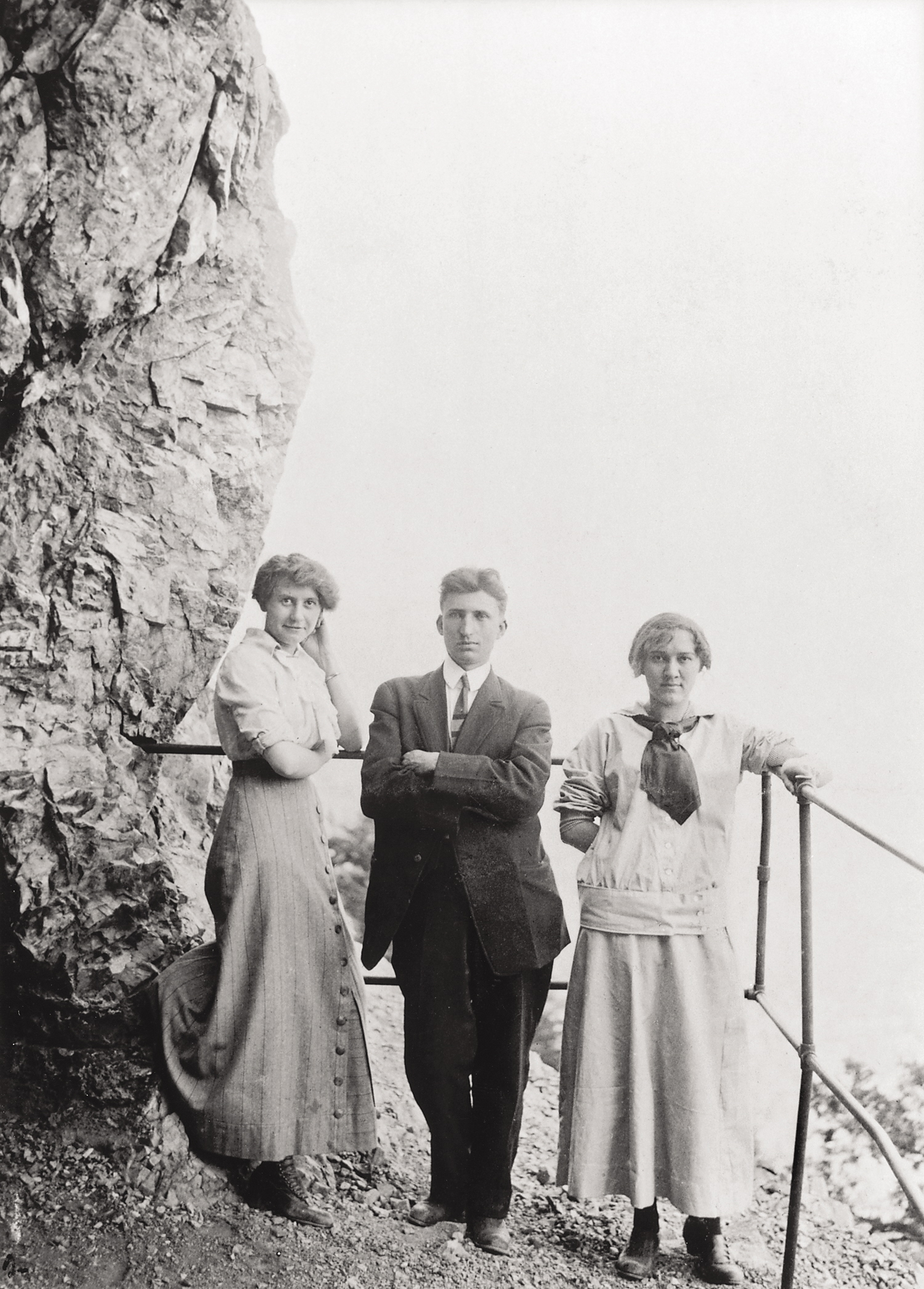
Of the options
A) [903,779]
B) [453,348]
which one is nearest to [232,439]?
[453,348]

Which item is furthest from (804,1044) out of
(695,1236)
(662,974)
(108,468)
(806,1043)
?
(108,468)

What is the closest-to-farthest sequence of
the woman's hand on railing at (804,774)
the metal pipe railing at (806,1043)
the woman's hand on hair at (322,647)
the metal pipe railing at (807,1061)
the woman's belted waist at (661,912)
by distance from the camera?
1. the metal pipe railing at (807,1061)
2. the metal pipe railing at (806,1043)
3. the woman's hand on railing at (804,774)
4. the woman's belted waist at (661,912)
5. the woman's hand on hair at (322,647)

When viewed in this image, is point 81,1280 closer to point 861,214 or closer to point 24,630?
point 24,630

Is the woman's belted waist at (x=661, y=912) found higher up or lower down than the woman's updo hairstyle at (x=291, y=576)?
lower down

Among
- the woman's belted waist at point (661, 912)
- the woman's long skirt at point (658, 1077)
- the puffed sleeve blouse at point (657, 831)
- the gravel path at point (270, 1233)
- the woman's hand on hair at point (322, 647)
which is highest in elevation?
the woman's hand on hair at point (322, 647)

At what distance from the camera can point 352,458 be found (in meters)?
8.02

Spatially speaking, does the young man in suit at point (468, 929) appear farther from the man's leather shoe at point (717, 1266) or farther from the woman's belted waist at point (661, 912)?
the man's leather shoe at point (717, 1266)

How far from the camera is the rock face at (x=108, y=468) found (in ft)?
8.11

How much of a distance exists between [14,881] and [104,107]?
2067 mm

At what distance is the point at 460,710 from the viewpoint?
98.7 inches

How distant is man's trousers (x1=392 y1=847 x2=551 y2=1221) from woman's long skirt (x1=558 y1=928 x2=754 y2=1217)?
0.14 meters

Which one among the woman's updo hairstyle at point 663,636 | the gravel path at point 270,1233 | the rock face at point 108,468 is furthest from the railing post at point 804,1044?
the rock face at point 108,468

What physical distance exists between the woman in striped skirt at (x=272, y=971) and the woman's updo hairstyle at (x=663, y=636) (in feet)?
2.71

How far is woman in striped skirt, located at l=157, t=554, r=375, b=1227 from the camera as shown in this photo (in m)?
2.31
